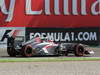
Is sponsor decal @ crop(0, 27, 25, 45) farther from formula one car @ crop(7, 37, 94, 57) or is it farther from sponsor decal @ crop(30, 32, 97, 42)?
formula one car @ crop(7, 37, 94, 57)

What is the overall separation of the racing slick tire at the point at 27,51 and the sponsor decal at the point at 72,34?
9498mm

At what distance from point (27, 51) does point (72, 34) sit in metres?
10.0

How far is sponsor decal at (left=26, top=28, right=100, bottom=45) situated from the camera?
3034cm

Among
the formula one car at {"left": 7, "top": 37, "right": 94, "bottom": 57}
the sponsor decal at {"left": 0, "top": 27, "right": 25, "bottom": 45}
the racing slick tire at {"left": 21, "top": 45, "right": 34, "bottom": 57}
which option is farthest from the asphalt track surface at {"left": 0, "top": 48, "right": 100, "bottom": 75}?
the sponsor decal at {"left": 0, "top": 27, "right": 25, "bottom": 45}

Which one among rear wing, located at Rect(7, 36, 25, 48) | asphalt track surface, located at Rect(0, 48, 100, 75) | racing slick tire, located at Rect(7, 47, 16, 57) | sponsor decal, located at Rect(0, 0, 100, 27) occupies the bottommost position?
racing slick tire, located at Rect(7, 47, 16, 57)

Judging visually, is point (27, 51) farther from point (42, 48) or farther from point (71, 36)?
point (71, 36)

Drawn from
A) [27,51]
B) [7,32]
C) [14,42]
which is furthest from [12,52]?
[7,32]

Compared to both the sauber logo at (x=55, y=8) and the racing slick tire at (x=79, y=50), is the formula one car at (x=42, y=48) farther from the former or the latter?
the sauber logo at (x=55, y=8)

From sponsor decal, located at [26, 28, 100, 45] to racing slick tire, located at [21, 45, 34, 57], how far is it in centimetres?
950

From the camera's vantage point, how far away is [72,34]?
30.5m

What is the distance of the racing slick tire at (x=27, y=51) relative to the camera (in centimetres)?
2062

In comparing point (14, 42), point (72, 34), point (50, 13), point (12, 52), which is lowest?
point (12, 52)


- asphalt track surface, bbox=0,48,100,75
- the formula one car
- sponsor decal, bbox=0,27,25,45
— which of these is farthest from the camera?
sponsor decal, bbox=0,27,25,45
